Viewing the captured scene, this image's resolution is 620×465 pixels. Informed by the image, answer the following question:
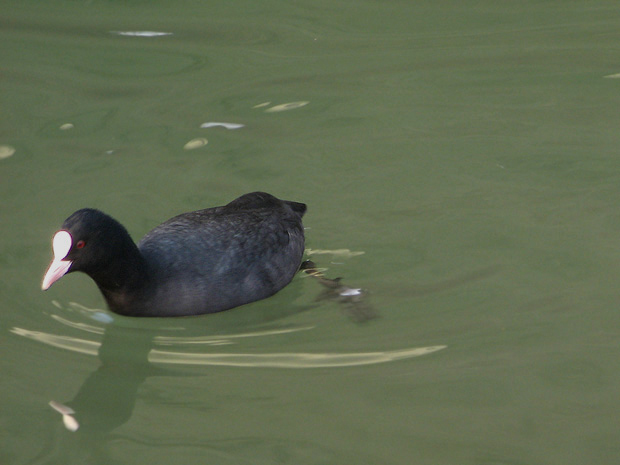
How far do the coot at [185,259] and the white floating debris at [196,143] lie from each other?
1418mm

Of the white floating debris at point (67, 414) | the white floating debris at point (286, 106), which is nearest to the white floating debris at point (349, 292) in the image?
the white floating debris at point (67, 414)

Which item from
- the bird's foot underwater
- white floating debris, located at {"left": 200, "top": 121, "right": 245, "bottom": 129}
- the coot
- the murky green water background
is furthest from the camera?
white floating debris, located at {"left": 200, "top": 121, "right": 245, "bottom": 129}

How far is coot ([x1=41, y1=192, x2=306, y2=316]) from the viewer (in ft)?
15.0

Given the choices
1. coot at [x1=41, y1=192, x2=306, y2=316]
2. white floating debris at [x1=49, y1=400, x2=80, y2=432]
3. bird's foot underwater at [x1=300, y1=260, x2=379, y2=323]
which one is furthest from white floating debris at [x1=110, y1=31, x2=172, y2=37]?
white floating debris at [x1=49, y1=400, x2=80, y2=432]

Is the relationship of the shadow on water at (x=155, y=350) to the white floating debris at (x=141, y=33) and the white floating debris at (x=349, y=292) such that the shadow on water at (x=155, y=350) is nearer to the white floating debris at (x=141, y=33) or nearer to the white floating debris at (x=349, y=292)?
the white floating debris at (x=349, y=292)

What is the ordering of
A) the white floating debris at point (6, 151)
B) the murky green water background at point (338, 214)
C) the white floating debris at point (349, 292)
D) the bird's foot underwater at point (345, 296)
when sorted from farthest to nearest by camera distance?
the white floating debris at point (6, 151) < the white floating debris at point (349, 292) < the bird's foot underwater at point (345, 296) < the murky green water background at point (338, 214)

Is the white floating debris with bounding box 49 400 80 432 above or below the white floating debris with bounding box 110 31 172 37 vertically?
below

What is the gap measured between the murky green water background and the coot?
0.14 metres

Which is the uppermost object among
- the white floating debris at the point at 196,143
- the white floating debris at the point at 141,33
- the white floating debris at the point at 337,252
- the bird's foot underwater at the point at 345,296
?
the white floating debris at the point at 141,33

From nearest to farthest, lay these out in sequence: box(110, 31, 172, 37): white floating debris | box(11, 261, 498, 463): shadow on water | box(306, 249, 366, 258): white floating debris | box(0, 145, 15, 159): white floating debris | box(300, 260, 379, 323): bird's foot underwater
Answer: box(11, 261, 498, 463): shadow on water
box(300, 260, 379, 323): bird's foot underwater
box(306, 249, 366, 258): white floating debris
box(0, 145, 15, 159): white floating debris
box(110, 31, 172, 37): white floating debris

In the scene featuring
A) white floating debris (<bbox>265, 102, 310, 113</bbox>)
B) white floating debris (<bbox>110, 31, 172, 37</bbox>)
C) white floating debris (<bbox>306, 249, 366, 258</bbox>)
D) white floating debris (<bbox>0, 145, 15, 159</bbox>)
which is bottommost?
white floating debris (<bbox>306, 249, 366, 258</bbox>)

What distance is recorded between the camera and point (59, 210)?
6062 millimetres

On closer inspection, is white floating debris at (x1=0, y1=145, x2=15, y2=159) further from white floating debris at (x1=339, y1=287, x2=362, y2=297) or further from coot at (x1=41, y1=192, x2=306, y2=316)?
white floating debris at (x1=339, y1=287, x2=362, y2=297)

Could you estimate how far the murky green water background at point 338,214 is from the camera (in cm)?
418
